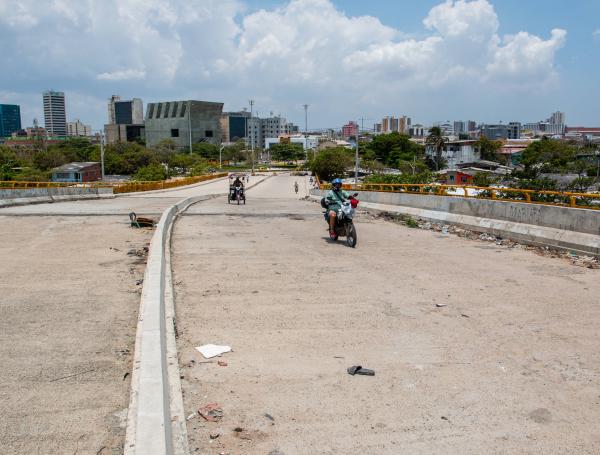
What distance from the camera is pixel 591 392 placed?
4637 mm

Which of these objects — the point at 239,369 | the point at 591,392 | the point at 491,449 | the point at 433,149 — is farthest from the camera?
the point at 433,149

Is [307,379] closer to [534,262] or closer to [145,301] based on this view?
[145,301]

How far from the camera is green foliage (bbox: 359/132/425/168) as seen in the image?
152 meters

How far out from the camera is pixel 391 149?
15912 cm

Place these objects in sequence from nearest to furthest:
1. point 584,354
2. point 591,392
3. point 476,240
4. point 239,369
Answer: point 591,392 → point 239,369 → point 584,354 → point 476,240

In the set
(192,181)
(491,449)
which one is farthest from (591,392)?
(192,181)

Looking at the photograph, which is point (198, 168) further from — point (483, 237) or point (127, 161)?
point (483, 237)

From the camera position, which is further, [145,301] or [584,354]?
[145,301]

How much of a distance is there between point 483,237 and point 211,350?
10419 millimetres

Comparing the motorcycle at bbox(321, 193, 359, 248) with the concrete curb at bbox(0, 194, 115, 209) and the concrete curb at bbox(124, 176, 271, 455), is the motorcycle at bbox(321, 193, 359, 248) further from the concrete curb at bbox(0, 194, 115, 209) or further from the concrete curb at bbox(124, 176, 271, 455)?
the concrete curb at bbox(0, 194, 115, 209)

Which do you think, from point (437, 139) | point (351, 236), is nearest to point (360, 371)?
point (351, 236)

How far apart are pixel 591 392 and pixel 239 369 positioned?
3.09 metres

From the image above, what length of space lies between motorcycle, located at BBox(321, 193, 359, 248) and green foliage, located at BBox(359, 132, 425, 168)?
13869cm

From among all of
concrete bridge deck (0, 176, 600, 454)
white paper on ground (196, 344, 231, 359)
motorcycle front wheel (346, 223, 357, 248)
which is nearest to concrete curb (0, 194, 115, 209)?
concrete bridge deck (0, 176, 600, 454)
